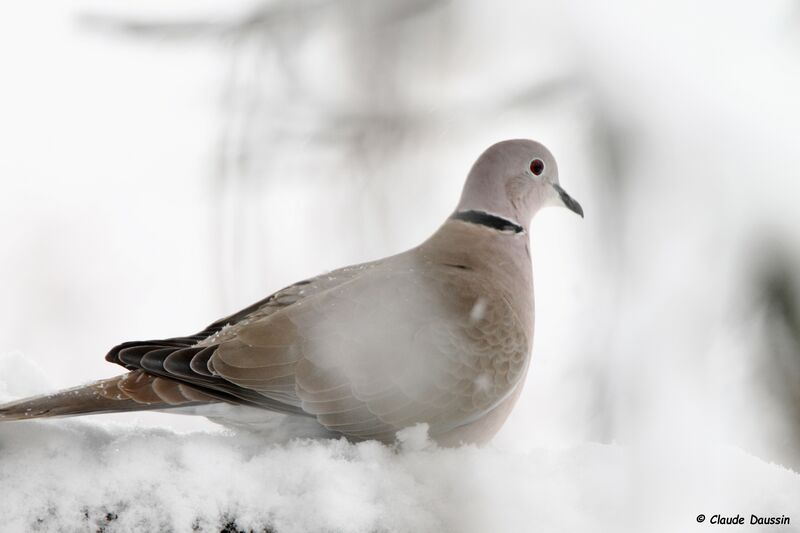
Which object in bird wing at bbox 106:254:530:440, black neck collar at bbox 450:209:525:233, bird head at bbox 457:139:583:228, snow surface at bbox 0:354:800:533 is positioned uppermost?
bird head at bbox 457:139:583:228

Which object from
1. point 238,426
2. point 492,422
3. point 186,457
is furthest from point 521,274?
point 186,457

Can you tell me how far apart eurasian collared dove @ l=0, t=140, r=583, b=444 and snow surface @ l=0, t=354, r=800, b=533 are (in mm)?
130

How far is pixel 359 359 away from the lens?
1.92 m

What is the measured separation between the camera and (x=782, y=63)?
1.14m

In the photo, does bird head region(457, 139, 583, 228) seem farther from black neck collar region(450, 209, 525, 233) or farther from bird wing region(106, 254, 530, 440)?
bird wing region(106, 254, 530, 440)

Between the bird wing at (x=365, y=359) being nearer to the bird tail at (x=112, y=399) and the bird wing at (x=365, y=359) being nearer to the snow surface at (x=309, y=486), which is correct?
the bird tail at (x=112, y=399)

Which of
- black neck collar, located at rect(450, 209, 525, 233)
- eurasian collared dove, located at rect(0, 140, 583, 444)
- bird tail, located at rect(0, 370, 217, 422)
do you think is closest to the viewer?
bird tail, located at rect(0, 370, 217, 422)

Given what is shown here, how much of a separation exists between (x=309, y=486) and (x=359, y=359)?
1.33ft

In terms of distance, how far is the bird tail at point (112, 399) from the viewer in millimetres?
1674

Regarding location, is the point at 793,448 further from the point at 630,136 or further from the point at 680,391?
the point at 630,136

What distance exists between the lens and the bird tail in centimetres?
167

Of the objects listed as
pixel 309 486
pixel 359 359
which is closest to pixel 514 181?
pixel 359 359

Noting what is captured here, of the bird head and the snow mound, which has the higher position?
the bird head

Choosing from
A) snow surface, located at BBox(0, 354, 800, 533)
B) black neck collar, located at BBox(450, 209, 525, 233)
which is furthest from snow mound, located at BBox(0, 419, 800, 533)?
black neck collar, located at BBox(450, 209, 525, 233)
